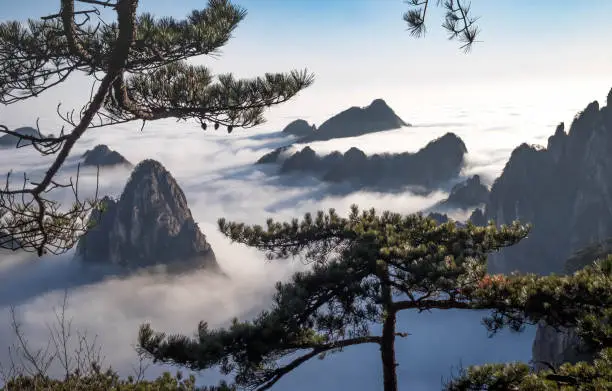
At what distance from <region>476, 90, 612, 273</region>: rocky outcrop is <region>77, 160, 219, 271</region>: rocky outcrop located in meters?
108

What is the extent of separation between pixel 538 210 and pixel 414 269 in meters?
106

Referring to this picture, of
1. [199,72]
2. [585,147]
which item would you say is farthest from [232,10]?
[585,147]

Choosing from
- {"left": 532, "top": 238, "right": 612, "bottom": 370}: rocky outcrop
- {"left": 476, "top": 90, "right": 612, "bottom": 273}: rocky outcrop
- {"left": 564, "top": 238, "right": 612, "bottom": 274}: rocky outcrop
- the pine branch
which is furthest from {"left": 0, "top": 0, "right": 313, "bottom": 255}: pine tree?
{"left": 476, "top": 90, "right": 612, "bottom": 273}: rocky outcrop

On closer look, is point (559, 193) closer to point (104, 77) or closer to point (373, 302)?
point (373, 302)

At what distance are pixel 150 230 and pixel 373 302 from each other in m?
171

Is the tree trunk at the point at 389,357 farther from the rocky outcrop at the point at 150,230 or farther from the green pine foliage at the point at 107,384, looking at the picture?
the rocky outcrop at the point at 150,230

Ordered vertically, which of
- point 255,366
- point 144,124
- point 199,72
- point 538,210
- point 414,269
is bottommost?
point 538,210

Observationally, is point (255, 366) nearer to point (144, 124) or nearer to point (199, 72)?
point (144, 124)

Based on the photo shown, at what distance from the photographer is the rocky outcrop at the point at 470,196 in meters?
180

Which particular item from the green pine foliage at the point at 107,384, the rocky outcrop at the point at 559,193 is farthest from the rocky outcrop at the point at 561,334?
the rocky outcrop at the point at 559,193

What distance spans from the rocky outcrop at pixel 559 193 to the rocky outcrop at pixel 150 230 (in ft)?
354

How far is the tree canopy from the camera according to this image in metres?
7.13

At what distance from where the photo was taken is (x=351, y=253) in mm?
8703

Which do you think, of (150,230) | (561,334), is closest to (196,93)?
(561,334)
